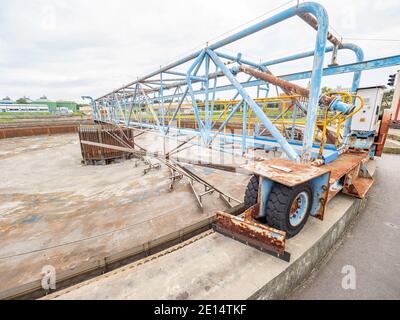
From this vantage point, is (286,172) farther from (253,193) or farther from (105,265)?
(105,265)

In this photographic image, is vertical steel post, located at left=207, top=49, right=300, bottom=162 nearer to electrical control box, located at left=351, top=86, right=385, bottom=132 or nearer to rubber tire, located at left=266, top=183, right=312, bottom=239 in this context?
rubber tire, located at left=266, top=183, right=312, bottom=239

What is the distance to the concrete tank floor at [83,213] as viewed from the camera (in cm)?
388

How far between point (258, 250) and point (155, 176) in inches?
266

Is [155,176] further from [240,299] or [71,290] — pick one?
[240,299]

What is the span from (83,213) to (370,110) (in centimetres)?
996

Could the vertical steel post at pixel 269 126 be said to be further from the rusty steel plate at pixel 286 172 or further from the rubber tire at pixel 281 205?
the rubber tire at pixel 281 205

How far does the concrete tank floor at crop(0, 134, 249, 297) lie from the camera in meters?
3.88

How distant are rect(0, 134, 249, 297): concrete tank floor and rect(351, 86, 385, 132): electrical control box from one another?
14.2 ft

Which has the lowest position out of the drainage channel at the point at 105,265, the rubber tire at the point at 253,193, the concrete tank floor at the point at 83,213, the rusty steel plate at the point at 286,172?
the concrete tank floor at the point at 83,213

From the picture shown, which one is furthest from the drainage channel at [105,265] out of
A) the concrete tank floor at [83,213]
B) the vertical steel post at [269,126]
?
the vertical steel post at [269,126]

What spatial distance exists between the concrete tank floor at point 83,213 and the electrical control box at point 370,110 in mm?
4342

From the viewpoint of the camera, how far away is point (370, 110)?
5.42m

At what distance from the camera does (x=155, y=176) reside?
834 cm
